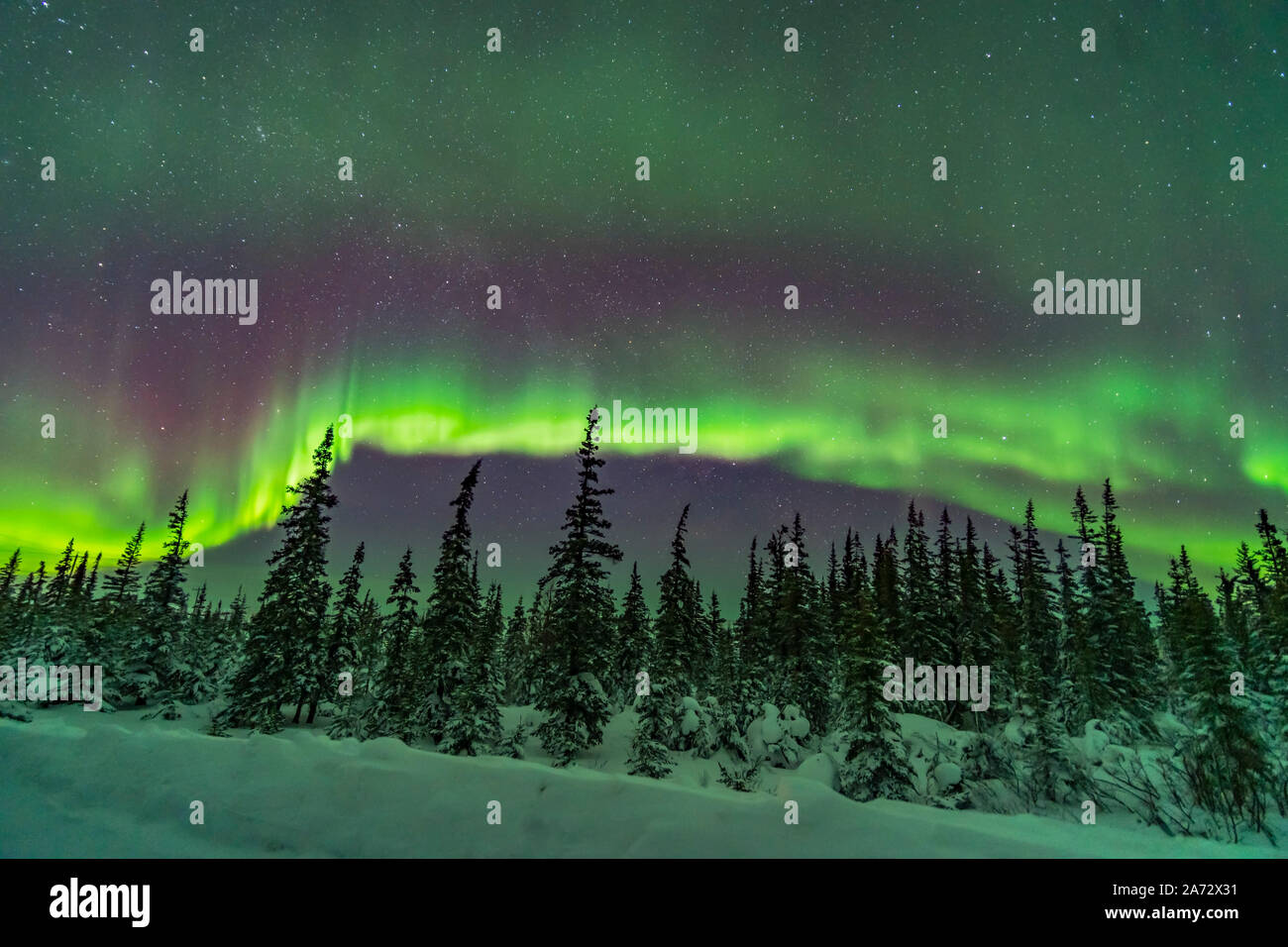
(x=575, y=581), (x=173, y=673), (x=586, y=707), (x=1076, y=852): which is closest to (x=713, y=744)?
(x=586, y=707)

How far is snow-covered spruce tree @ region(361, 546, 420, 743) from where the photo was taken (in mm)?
25219

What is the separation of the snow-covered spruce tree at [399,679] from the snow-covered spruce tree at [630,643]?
39.7 ft

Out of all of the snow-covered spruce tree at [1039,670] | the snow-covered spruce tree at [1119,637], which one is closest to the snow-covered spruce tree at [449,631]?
the snow-covered spruce tree at [1039,670]

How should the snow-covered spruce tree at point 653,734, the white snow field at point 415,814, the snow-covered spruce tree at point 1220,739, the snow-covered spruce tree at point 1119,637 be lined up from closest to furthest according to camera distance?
the white snow field at point 415,814 < the snow-covered spruce tree at point 1220,739 < the snow-covered spruce tree at point 653,734 < the snow-covered spruce tree at point 1119,637

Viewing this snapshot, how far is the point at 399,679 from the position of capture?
92.8 feet

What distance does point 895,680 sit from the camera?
59.6 feet

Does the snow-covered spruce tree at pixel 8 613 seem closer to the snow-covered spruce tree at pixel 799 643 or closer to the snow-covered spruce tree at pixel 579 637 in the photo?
→ the snow-covered spruce tree at pixel 579 637

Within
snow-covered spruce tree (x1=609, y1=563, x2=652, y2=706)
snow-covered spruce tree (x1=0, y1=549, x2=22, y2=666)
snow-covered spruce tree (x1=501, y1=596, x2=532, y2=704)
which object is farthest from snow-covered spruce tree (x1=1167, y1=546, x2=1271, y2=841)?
snow-covered spruce tree (x1=0, y1=549, x2=22, y2=666)

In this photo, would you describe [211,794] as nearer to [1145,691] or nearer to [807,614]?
[807,614]

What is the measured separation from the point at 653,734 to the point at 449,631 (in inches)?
401

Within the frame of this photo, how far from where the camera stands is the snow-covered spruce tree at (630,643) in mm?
35906
